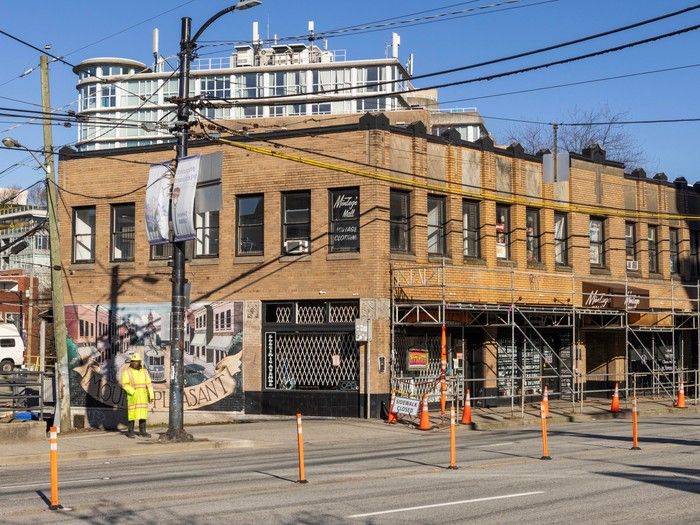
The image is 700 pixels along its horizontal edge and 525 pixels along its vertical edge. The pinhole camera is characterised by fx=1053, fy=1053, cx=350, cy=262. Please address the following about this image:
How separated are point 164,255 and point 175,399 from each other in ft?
36.2

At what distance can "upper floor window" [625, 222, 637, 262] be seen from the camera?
3656 centimetres

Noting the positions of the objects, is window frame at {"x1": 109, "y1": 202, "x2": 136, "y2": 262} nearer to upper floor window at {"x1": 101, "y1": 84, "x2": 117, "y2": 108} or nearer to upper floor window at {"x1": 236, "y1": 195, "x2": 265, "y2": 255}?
upper floor window at {"x1": 236, "y1": 195, "x2": 265, "y2": 255}

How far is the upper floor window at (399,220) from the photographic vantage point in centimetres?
2948

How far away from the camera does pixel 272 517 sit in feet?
38.7

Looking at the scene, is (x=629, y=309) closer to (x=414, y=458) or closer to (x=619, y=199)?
(x=619, y=199)

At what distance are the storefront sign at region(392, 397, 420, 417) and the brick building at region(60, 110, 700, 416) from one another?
1214 millimetres

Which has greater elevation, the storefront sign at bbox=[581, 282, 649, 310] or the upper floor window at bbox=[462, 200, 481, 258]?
the upper floor window at bbox=[462, 200, 481, 258]

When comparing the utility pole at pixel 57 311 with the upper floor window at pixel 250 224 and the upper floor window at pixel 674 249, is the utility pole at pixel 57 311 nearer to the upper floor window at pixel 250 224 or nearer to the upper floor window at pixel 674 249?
the upper floor window at pixel 250 224

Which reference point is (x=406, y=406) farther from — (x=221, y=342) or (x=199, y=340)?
(x=199, y=340)

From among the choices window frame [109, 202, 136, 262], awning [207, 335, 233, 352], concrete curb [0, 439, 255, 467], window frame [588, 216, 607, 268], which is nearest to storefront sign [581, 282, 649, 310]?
window frame [588, 216, 607, 268]

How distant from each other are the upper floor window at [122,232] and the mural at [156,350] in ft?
5.50

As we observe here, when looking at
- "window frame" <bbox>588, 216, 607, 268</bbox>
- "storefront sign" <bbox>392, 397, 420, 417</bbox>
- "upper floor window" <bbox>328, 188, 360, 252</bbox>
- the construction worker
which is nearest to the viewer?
the construction worker

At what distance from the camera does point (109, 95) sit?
132875 mm

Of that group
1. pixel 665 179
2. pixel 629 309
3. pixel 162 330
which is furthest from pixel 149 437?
pixel 665 179
